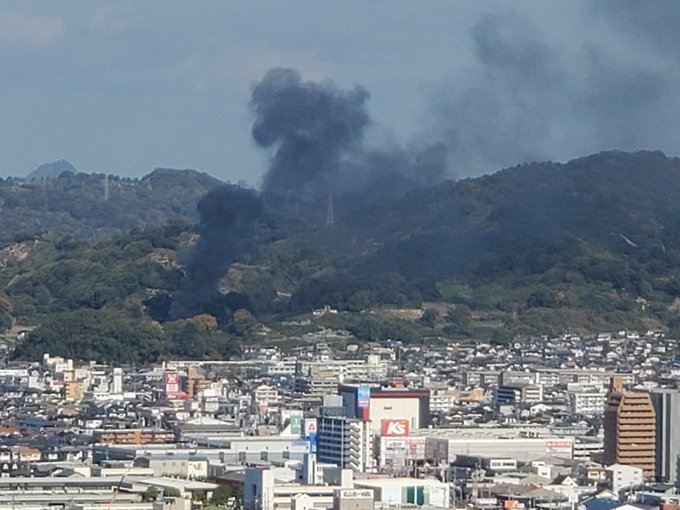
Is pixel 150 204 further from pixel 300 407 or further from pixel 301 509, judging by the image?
pixel 301 509

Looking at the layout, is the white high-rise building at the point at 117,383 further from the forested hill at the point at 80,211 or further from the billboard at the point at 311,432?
the forested hill at the point at 80,211

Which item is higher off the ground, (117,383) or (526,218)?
(526,218)

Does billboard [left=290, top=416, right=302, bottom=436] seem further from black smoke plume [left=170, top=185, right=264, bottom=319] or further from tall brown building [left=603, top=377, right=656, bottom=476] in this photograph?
black smoke plume [left=170, top=185, right=264, bottom=319]

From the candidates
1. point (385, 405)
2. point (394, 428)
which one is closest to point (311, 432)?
point (394, 428)

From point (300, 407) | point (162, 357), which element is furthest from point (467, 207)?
point (300, 407)

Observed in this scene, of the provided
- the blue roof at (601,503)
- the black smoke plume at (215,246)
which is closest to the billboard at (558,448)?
the blue roof at (601,503)

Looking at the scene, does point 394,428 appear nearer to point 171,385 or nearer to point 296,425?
point 296,425

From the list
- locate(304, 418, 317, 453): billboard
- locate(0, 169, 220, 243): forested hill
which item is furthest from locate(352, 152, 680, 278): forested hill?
locate(304, 418, 317, 453): billboard
